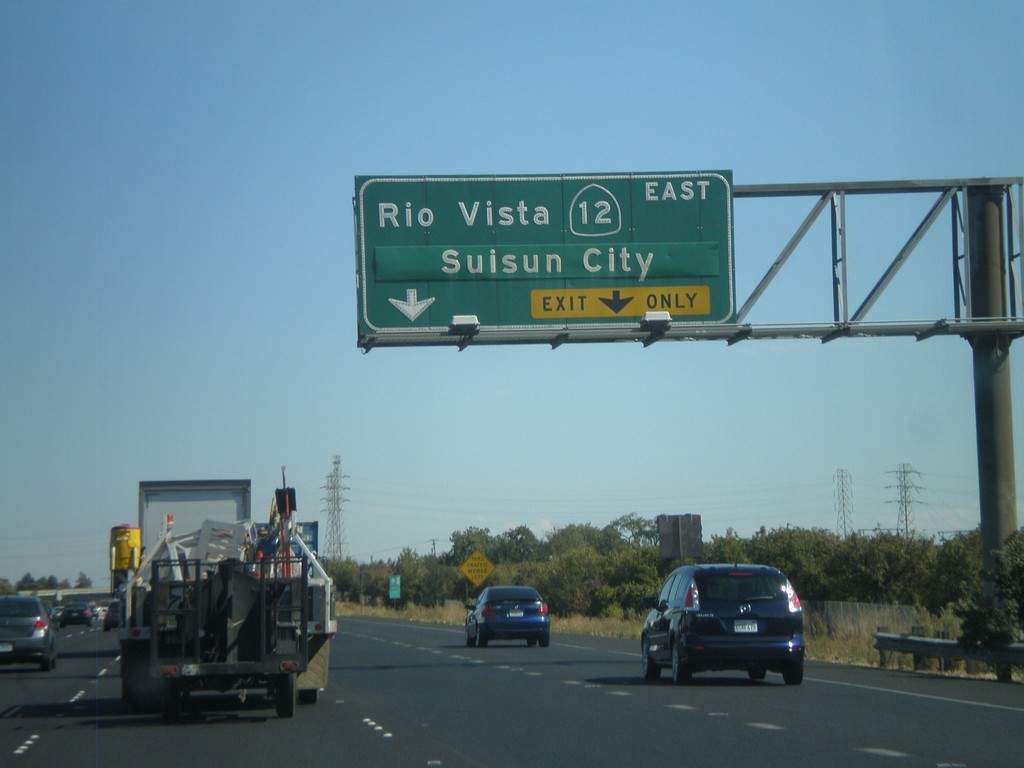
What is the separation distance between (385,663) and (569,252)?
32.8 feet

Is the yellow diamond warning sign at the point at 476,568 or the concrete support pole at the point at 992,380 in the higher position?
the concrete support pole at the point at 992,380

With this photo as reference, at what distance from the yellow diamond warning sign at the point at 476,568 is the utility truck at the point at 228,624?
35.3 metres

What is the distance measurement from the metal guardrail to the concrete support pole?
206 cm

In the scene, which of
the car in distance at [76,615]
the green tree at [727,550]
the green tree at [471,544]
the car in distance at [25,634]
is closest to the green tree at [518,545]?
the green tree at [471,544]

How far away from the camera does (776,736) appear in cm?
1392

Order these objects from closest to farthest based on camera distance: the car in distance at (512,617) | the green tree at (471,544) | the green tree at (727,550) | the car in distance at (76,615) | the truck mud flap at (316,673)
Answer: the truck mud flap at (316,673) → the car in distance at (512,617) → the green tree at (727,550) → the car in distance at (76,615) → the green tree at (471,544)

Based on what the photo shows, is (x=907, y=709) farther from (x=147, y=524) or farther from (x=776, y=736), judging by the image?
(x=147, y=524)

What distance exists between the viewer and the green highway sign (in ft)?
76.4

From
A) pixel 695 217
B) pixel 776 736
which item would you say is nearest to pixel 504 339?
pixel 695 217

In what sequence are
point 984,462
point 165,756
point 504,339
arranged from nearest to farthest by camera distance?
point 165,756 < point 504,339 < point 984,462

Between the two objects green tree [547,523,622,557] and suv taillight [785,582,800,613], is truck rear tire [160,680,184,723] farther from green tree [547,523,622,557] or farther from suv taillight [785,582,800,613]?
green tree [547,523,622,557]

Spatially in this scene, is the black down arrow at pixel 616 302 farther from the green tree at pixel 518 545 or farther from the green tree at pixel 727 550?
the green tree at pixel 518 545

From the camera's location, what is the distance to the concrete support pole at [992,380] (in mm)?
24406

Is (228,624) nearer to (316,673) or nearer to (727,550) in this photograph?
(316,673)
